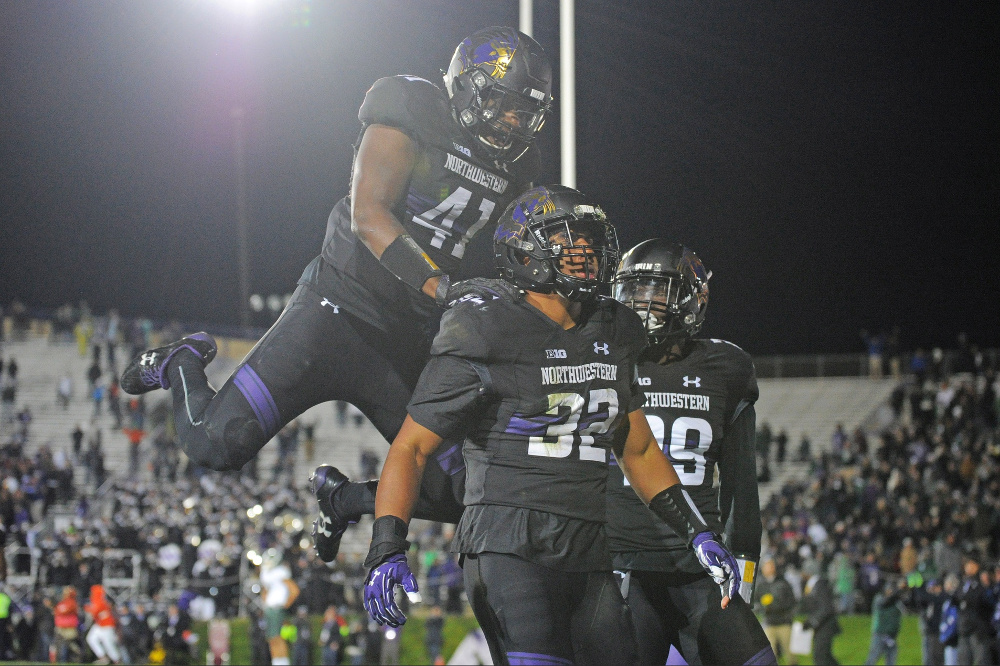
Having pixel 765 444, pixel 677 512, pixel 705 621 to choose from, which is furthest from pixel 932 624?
pixel 765 444

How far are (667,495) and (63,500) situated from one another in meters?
20.2

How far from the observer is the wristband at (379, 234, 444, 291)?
13.1ft

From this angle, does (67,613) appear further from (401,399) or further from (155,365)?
(401,399)

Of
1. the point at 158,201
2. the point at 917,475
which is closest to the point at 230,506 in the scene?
the point at 917,475

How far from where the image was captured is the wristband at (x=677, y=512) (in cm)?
408

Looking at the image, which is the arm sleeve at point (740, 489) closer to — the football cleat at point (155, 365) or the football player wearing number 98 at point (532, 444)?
the football player wearing number 98 at point (532, 444)

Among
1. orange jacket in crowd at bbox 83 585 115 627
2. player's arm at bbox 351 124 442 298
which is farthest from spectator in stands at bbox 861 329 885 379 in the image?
player's arm at bbox 351 124 442 298

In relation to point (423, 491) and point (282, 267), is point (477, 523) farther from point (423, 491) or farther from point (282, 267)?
point (282, 267)

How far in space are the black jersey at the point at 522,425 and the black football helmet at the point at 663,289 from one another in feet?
4.43

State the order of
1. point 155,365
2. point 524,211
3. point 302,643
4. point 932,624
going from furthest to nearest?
point 302,643 < point 932,624 < point 155,365 < point 524,211

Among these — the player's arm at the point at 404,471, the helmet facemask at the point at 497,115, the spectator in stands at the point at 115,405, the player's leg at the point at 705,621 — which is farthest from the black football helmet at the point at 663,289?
the spectator in stands at the point at 115,405

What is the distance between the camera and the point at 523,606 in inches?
133

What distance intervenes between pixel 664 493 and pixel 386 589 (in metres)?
1.19

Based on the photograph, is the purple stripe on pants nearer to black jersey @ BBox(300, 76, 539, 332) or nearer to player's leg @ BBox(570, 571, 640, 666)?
black jersey @ BBox(300, 76, 539, 332)
